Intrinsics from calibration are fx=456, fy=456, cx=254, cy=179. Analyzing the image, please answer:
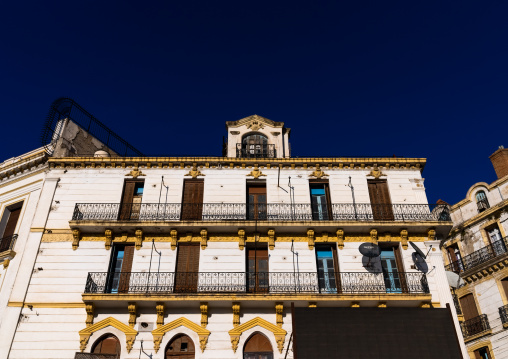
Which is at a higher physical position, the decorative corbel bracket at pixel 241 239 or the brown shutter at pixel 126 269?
the decorative corbel bracket at pixel 241 239

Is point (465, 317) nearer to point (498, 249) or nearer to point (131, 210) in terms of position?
point (498, 249)

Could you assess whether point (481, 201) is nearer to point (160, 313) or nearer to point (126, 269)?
point (160, 313)

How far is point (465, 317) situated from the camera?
31.4 m

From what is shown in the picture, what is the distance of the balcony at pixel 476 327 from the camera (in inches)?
1159

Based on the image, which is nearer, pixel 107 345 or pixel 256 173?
pixel 107 345

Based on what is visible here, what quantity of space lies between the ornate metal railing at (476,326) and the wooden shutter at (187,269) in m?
20.6

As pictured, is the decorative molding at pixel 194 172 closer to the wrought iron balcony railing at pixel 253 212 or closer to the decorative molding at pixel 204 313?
the wrought iron balcony railing at pixel 253 212

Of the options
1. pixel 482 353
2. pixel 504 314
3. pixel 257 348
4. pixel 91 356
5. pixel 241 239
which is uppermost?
pixel 241 239

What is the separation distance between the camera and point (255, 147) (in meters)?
24.8

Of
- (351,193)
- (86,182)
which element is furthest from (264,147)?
(86,182)

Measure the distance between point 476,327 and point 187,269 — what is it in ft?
69.0

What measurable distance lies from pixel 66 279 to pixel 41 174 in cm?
638

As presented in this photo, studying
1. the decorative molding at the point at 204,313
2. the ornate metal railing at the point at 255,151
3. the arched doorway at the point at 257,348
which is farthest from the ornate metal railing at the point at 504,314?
the decorative molding at the point at 204,313

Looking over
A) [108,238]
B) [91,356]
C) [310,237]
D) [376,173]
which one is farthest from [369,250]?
[91,356]
